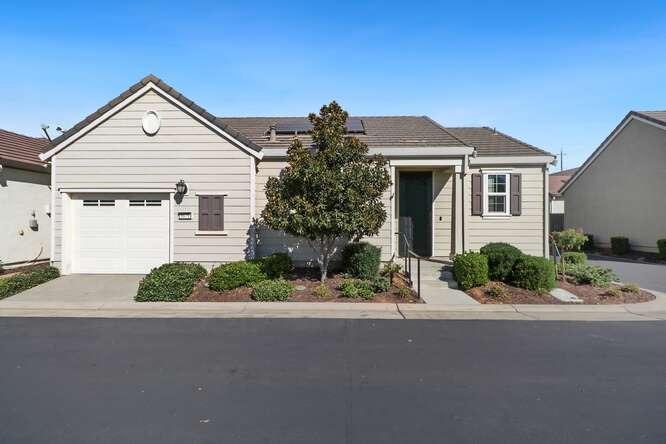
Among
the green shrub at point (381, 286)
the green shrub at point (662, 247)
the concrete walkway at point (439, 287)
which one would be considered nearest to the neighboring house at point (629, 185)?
the green shrub at point (662, 247)

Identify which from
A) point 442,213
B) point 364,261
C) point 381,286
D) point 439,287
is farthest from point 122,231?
point 442,213

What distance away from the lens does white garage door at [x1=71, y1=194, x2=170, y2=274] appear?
38.8 ft

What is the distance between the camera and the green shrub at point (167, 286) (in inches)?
361

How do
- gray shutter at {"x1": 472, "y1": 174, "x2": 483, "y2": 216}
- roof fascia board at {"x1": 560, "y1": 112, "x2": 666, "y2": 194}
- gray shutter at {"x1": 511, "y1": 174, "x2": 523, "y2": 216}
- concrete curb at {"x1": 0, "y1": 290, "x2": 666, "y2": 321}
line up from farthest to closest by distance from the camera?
roof fascia board at {"x1": 560, "y1": 112, "x2": 666, "y2": 194}
gray shutter at {"x1": 472, "y1": 174, "x2": 483, "y2": 216}
gray shutter at {"x1": 511, "y1": 174, "x2": 523, "y2": 216}
concrete curb at {"x1": 0, "y1": 290, "x2": 666, "y2": 321}

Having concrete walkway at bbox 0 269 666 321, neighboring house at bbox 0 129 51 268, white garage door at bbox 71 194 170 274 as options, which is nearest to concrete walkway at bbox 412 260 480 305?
concrete walkway at bbox 0 269 666 321

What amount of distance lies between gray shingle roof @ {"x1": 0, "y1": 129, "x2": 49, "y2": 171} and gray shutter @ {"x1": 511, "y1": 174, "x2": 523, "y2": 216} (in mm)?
13833

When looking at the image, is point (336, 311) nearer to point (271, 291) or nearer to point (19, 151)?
point (271, 291)

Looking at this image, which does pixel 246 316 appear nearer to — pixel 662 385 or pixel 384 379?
pixel 384 379

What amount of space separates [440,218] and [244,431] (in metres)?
11.0

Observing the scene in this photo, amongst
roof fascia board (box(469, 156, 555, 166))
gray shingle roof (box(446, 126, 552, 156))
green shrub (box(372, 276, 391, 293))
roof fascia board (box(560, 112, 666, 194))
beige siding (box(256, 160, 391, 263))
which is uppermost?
roof fascia board (box(560, 112, 666, 194))

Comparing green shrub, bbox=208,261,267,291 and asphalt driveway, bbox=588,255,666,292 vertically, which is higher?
green shrub, bbox=208,261,267,291

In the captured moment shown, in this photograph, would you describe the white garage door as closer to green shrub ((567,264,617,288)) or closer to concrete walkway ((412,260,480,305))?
concrete walkway ((412,260,480,305))

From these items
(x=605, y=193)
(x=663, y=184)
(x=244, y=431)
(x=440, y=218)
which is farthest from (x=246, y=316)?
(x=605, y=193)

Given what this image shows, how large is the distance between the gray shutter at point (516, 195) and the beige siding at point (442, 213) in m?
1.81
